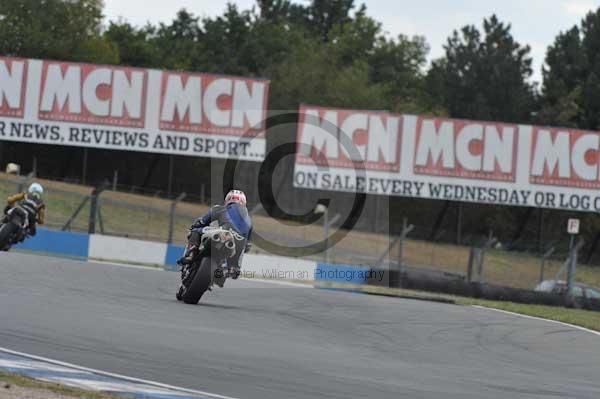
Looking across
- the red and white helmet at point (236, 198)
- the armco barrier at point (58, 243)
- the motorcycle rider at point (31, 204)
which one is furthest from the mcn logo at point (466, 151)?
the red and white helmet at point (236, 198)

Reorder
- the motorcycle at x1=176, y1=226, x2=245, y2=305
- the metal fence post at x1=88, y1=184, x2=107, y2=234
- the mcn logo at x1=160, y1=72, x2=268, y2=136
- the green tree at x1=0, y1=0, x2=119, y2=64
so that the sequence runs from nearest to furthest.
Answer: the motorcycle at x1=176, y1=226, x2=245, y2=305 < the metal fence post at x1=88, y1=184, x2=107, y2=234 < the mcn logo at x1=160, y1=72, x2=268, y2=136 < the green tree at x1=0, y1=0, x2=119, y2=64

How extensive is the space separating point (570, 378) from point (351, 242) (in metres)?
26.8

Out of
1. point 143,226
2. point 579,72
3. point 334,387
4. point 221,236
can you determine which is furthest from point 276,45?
point 334,387

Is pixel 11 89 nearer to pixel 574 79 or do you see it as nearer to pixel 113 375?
pixel 113 375

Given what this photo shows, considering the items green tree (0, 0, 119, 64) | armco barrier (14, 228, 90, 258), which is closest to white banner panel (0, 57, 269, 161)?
armco barrier (14, 228, 90, 258)

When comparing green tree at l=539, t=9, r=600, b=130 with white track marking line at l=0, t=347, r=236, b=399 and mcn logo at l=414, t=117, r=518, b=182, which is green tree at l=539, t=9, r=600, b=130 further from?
white track marking line at l=0, t=347, r=236, b=399

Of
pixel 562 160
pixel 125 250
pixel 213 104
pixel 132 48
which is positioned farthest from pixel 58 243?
pixel 132 48

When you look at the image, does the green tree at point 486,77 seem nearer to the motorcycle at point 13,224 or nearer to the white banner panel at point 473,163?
the white banner panel at point 473,163

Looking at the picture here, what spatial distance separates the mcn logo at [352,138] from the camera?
40.3m

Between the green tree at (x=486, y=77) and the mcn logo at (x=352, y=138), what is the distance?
40.8 meters

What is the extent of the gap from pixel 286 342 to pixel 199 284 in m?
3.07

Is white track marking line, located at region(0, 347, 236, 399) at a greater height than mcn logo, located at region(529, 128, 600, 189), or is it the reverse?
mcn logo, located at region(529, 128, 600, 189)

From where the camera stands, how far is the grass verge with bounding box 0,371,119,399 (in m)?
7.46

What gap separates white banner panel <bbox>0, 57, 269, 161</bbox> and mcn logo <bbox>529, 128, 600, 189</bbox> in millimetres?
9648
